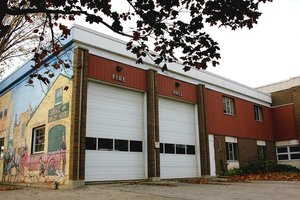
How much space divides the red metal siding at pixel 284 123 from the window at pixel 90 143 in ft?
67.2

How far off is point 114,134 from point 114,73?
3333mm

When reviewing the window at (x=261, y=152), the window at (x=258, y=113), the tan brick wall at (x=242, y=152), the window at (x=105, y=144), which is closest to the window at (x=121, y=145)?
the window at (x=105, y=144)

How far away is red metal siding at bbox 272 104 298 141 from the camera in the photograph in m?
28.6

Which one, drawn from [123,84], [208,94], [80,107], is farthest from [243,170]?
[80,107]

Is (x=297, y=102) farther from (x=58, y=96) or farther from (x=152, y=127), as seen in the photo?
(x=58, y=96)

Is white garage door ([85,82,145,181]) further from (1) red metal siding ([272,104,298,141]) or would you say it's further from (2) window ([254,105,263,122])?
(1) red metal siding ([272,104,298,141])

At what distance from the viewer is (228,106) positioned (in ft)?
84.3

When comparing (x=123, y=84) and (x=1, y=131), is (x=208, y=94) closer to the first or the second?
(x=123, y=84)

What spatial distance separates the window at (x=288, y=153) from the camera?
2816 cm

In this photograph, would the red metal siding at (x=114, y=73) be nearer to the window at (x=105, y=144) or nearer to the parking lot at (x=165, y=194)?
the window at (x=105, y=144)

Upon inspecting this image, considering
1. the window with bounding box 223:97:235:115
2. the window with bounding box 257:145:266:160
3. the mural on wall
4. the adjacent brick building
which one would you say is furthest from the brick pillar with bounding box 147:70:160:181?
the window with bounding box 257:145:266:160

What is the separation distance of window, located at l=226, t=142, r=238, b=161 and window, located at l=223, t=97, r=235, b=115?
8.62ft

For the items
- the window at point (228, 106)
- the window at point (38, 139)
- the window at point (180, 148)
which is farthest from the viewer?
the window at point (228, 106)

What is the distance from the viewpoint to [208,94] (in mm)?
23406
